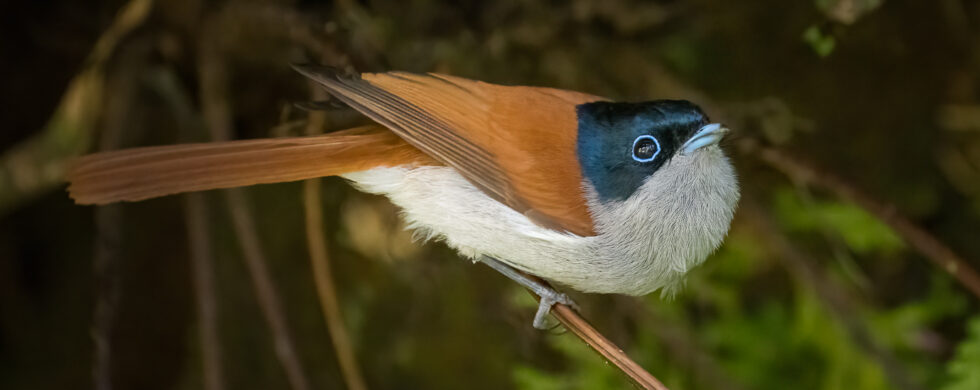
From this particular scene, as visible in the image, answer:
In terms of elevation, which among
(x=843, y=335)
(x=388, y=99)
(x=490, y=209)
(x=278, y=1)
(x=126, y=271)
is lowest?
(x=843, y=335)

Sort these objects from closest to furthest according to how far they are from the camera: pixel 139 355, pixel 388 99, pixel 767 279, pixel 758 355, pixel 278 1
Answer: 1. pixel 388 99
2. pixel 278 1
3. pixel 758 355
4. pixel 767 279
5. pixel 139 355

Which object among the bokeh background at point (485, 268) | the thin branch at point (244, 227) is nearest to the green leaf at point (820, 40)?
the bokeh background at point (485, 268)

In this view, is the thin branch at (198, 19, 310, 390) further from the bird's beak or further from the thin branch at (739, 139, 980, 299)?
the thin branch at (739, 139, 980, 299)

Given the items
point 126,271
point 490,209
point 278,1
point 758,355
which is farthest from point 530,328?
point 126,271

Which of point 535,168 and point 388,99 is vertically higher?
point 388,99

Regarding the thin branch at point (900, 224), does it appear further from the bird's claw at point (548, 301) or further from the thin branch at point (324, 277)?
the thin branch at point (324, 277)

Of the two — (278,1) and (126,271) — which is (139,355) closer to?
(126,271)

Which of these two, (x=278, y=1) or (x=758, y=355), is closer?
(x=278, y=1)

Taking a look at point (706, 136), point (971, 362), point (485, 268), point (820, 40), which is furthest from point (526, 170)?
point (485, 268)
